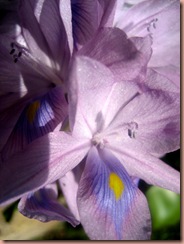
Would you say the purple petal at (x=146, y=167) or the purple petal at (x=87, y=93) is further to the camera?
the purple petal at (x=146, y=167)

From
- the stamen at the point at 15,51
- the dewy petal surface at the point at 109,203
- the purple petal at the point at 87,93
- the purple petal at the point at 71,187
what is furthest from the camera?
the purple petal at the point at 71,187

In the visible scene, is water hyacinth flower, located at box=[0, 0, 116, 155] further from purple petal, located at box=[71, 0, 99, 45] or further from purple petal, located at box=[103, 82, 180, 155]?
purple petal, located at box=[103, 82, 180, 155]

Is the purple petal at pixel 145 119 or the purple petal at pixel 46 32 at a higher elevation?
the purple petal at pixel 46 32

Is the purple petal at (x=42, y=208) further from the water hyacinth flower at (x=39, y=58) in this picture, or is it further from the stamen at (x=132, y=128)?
the stamen at (x=132, y=128)

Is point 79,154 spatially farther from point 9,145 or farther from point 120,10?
point 120,10

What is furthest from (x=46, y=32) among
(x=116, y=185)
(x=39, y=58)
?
(x=116, y=185)

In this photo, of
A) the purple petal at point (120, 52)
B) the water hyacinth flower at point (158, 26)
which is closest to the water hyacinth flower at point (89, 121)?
the purple petal at point (120, 52)

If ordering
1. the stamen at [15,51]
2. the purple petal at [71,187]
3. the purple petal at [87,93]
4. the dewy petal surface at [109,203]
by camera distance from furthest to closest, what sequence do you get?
the purple petal at [71,187] < the stamen at [15,51] < the dewy petal surface at [109,203] < the purple petal at [87,93]

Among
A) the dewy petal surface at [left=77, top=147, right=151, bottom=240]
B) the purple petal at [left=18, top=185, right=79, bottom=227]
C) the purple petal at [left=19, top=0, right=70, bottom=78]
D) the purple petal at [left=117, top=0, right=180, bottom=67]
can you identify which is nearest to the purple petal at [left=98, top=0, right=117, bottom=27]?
the purple petal at [left=19, top=0, right=70, bottom=78]
